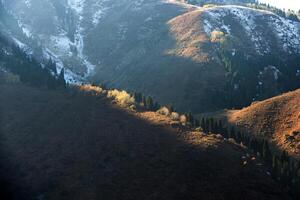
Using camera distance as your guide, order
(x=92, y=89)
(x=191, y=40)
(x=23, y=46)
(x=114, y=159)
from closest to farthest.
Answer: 1. (x=114, y=159)
2. (x=92, y=89)
3. (x=23, y=46)
4. (x=191, y=40)

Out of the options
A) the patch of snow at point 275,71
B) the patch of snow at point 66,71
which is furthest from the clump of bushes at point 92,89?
the patch of snow at point 275,71

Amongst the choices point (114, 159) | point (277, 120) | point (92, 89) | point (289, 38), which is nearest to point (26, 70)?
point (92, 89)

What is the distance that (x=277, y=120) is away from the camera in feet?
352

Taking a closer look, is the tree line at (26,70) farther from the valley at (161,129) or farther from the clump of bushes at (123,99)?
the clump of bushes at (123,99)

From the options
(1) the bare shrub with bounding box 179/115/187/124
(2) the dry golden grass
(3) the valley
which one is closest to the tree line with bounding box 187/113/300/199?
(3) the valley

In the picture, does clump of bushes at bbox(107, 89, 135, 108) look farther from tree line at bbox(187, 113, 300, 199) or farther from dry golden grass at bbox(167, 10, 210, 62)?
dry golden grass at bbox(167, 10, 210, 62)

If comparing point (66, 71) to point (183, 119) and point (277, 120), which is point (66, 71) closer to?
point (183, 119)

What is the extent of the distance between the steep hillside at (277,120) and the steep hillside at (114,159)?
21797 millimetres

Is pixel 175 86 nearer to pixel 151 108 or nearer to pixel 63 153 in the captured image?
pixel 151 108

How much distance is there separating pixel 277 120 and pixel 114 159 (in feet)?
158

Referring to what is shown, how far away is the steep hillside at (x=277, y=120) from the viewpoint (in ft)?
321

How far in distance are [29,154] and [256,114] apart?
58.3m

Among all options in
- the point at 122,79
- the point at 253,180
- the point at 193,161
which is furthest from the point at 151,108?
the point at 122,79

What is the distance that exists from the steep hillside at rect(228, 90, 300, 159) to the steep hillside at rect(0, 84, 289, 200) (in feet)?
71.5
